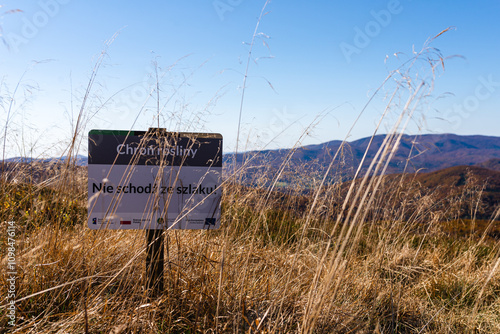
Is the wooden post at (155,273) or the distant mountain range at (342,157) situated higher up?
the distant mountain range at (342,157)

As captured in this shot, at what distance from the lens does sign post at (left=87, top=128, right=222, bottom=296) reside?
1.89 metres

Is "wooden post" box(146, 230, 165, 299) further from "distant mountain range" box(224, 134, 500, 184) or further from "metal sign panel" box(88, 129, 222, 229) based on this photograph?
"distant mountain range" box(224, 134, 500, 184)

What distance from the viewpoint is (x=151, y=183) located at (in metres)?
1.97

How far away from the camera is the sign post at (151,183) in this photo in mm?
1887

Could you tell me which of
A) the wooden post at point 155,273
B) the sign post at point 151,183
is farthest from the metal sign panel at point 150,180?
the wooden post at point 155,273

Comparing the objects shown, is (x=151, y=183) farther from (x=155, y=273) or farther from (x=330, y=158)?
(x=330, y=158)

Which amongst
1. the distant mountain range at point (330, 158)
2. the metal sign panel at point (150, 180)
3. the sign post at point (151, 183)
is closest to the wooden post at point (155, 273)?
the sign post at point (151, 183)

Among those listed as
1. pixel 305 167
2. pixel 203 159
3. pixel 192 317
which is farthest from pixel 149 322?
pixel 305 167

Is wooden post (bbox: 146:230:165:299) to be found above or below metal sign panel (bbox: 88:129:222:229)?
below

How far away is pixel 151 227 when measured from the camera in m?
1.90

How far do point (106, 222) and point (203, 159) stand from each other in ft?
2.23

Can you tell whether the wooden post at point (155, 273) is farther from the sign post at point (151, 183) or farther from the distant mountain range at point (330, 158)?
the distant mountain range at point (330, 158)

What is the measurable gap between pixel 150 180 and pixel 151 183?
19mm

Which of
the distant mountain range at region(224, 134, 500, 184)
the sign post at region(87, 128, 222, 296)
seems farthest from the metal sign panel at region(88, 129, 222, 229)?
the distant mountain range at region(224, 134, 500, 184)
